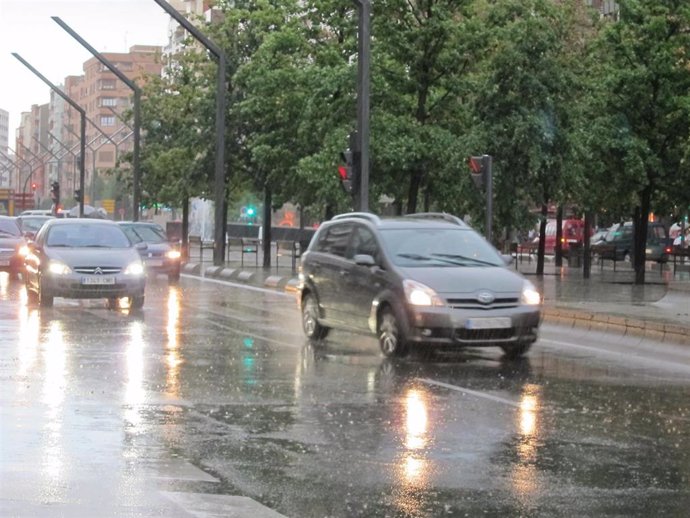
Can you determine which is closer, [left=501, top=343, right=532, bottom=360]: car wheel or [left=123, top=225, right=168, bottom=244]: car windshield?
[left=501, top=343, right=532, bottom=360]: car wheel

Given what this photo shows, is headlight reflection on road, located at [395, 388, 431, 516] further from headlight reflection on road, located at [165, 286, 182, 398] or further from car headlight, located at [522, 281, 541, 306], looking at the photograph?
car headlight, located at [522, 281, 541, 306]

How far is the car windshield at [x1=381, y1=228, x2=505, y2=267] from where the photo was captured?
17328 millimetres

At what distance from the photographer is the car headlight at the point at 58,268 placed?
2419 centimetres

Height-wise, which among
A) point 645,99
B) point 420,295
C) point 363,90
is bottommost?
point 420,295

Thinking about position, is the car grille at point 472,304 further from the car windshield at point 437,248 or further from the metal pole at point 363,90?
the metal pole at point 363,90

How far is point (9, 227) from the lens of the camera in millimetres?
39812

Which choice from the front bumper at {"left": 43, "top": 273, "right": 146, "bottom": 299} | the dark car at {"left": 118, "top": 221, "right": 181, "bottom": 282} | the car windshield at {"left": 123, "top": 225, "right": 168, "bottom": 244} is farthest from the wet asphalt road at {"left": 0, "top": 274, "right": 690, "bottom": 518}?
the car windshield at {"left": 123, "top": 225, "right": 168, "bottom": 244}

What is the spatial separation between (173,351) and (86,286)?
7489 millimetres

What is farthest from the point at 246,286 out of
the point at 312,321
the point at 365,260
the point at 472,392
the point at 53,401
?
the point at 53,401

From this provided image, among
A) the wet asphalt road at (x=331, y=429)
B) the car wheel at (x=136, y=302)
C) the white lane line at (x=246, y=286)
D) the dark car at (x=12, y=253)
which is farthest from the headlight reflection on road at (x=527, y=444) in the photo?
the dark car at (x=12, y=253)

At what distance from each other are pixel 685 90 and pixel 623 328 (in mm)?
18471

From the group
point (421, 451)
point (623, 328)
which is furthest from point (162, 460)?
point (623, 328)

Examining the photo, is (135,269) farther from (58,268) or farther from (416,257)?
(416,257)

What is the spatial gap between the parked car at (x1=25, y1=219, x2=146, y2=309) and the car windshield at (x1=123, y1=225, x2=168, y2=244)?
1229 cm
